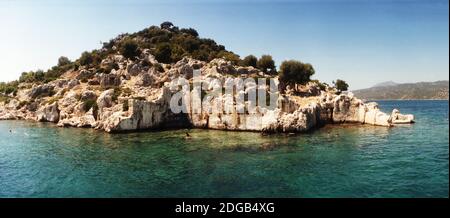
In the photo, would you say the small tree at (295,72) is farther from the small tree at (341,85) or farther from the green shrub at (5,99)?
the green shrub at (5,99)

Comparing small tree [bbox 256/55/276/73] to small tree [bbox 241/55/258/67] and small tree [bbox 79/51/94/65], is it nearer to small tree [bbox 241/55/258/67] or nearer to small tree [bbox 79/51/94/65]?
small tree [bbox 241/55/258/67]

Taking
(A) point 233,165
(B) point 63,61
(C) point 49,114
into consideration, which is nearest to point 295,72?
(A) point 233,165

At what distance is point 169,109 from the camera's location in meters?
49.8

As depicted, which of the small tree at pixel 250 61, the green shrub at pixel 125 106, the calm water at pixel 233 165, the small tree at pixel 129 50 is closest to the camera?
the calm water at pixel 233 165

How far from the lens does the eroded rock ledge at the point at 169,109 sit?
4388 centimetres

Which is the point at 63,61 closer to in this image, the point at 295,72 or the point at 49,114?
the point at 49,114

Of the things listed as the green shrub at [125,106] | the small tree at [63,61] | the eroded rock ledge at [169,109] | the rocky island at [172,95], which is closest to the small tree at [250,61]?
the rocky island at [172,95]

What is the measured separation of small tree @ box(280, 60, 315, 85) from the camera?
2454 inches

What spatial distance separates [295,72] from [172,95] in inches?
985

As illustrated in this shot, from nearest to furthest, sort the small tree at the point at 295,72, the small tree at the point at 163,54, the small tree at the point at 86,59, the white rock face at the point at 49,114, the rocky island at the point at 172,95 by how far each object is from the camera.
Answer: the rocky island at the point at 172,95
the white rock face at the point at 49,114
the small tree at the point at 295,72
the small tree at the point at 163,54
the small tree at the point at 86,59

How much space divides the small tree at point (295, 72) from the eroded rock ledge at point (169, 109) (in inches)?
111

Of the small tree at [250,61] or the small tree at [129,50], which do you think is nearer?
the small tree at [250,61]

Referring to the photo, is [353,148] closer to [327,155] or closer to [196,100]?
[327,155]

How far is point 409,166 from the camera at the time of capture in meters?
24.1
